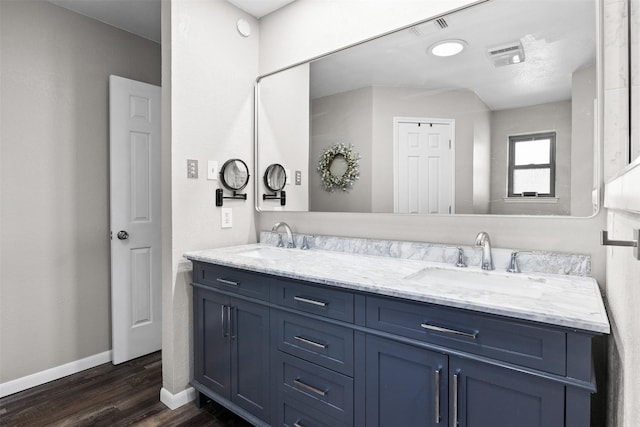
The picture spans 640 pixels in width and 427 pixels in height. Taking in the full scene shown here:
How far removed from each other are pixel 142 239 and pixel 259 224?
3.13 ft

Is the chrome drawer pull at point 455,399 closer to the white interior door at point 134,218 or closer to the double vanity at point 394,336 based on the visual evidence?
the double vanity at point 394,336

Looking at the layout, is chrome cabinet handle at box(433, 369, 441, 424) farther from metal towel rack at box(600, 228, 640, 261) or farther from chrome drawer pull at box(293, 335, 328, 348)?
metal towel rack at box(600, 228, 640, 261)

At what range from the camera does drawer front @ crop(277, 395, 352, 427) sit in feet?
4.62

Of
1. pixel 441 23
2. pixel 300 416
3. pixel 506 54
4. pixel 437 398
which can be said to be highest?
pixel 441 23

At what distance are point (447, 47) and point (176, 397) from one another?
2.40 meters

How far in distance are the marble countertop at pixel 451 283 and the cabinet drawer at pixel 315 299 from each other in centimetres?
6

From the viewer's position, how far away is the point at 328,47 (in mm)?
2100

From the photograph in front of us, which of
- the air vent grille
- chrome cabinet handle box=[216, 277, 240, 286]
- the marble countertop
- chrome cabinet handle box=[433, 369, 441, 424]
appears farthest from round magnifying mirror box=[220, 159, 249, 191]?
chrome cabinet handle box=[433, 369, 441, 424]

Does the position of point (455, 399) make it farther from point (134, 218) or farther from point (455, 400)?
point (134, 218)

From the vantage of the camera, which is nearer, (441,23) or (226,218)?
(441,23)

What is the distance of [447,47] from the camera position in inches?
66.0

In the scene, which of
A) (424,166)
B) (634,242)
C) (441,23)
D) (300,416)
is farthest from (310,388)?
(441,23)

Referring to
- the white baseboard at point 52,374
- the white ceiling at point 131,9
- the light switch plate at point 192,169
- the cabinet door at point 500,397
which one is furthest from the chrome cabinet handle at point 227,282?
the white ceiling at point 131,9

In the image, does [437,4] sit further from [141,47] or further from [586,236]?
[141,47]
